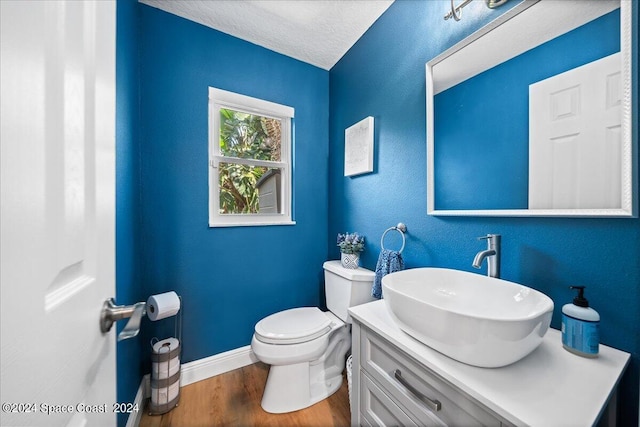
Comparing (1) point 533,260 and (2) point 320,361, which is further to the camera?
(2) point 320,361

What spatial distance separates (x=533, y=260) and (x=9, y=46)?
1.29m

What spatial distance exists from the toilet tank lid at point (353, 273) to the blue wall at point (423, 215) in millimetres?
96

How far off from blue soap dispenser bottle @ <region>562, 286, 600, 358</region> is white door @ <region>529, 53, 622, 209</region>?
0.30 metres

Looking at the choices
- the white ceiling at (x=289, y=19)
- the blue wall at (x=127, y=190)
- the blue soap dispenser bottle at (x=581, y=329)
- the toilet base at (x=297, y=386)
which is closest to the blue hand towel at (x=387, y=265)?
the toilet base at (x=297, y=386)

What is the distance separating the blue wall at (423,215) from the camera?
2.20ft

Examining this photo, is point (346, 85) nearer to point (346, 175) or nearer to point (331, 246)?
point (346, 175)

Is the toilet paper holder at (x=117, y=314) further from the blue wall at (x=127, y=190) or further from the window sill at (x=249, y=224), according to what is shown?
the window sill at (x=249, y=224)

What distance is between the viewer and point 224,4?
144 centimetres

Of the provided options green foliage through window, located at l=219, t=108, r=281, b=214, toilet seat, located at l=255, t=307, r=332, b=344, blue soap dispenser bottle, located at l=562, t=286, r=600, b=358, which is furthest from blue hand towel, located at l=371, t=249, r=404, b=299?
green foliage through window, located at l=219, t=108, r=281, b=214

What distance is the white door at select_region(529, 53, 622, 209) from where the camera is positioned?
0.68m

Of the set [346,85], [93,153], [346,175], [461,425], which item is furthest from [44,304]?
[346,85]

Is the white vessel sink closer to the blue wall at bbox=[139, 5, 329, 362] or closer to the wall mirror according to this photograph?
the wall mirror

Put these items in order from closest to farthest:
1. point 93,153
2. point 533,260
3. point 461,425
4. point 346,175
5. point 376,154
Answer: point 93,153
point 461,425
point 533,260
point 376,154
point 346,175

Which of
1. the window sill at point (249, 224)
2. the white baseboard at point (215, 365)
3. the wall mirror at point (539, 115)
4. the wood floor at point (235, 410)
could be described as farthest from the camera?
the window sill at point (249, 224)
